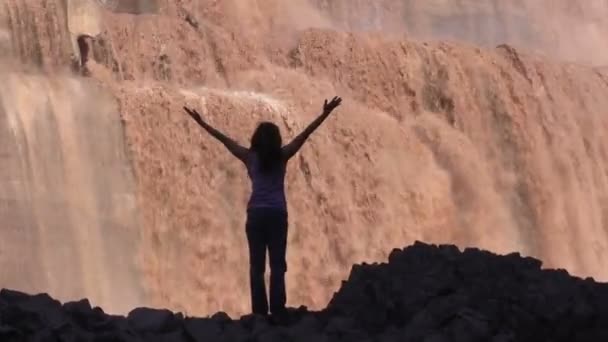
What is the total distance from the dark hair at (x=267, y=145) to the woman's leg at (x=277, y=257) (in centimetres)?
22

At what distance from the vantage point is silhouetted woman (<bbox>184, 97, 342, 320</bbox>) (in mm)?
6004

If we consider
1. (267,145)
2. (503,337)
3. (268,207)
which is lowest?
(503,337)

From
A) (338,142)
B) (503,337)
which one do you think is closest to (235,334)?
(503,337)

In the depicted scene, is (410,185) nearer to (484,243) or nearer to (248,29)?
(484,243)

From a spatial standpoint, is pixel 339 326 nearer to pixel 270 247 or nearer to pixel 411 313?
pixel 411 313

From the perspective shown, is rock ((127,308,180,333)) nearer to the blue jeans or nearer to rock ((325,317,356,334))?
rock ((325,317,356,334))

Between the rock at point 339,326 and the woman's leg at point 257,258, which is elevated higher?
the woman's leg at point 257,258

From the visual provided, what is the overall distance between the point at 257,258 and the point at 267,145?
499mm

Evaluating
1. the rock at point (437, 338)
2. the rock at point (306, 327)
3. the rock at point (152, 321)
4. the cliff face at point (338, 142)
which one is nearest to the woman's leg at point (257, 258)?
the rock at point (306, 327)

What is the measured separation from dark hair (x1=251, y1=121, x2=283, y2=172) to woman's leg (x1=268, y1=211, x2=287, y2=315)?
0.71 feet

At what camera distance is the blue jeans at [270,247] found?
6039 millimetres

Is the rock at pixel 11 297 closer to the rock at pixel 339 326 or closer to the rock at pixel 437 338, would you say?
the rock at pixel 339 326

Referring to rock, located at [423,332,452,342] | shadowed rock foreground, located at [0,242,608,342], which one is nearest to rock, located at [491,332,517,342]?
shadowed rock foreground, located at [0,242,608,342]

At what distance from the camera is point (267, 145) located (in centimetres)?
599
